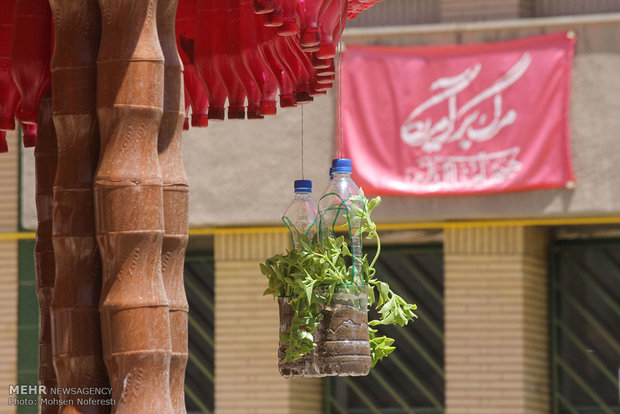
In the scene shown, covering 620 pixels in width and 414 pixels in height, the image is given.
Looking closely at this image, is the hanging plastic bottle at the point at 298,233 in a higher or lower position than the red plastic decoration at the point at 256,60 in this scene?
lower

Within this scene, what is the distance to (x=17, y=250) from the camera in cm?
1565

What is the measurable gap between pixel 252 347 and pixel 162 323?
30.4 ft

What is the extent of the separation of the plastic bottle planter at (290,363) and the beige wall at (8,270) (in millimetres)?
9338

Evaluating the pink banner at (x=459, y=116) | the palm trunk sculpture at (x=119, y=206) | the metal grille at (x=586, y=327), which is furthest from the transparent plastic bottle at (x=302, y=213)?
the metal grille at (x=586, y=327)

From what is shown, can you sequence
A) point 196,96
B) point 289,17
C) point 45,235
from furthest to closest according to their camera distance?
point 196,96 → point 45,235 → point 289,17

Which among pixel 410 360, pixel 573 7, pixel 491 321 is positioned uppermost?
pixel 573 7

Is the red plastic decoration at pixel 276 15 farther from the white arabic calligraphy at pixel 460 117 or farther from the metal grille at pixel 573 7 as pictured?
the metal grille at pixel 573 7

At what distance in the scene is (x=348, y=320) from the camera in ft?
21.2

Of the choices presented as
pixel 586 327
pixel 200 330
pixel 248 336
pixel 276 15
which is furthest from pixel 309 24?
pixel 200 330

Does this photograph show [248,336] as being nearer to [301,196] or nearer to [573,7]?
[573,7]

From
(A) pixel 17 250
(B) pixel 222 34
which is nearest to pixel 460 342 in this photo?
(A) pixel 17 250

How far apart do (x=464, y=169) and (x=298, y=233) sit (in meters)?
7.22

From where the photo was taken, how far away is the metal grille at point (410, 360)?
15.2 m

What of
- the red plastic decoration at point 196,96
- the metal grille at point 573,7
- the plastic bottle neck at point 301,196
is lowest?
the plastic bottle neck at point 301,196
